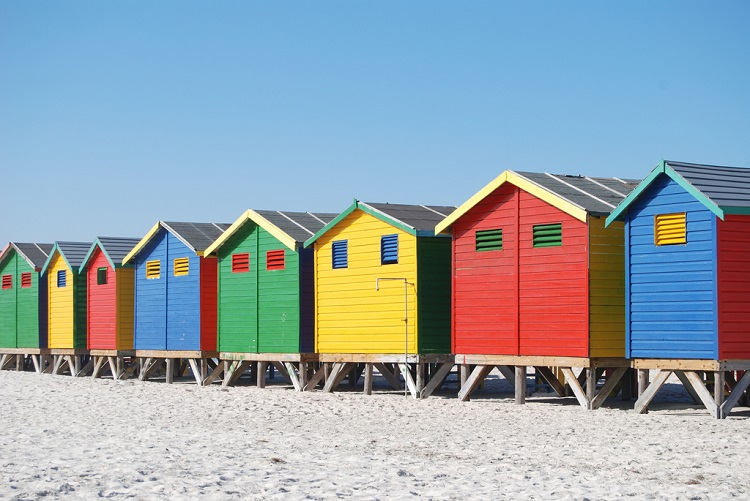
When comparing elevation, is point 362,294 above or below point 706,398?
above

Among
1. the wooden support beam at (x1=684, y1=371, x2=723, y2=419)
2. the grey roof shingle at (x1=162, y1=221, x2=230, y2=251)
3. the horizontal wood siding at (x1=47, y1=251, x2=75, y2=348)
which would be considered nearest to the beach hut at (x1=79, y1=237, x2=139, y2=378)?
the horizontal wood siding at (x1=47, y1=251, x2=75, y2=348)

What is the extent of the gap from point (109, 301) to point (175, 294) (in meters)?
4.40

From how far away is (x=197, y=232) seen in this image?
31734mm

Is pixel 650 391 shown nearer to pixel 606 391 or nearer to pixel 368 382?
pixel 606 391

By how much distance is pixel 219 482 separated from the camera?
13.0m

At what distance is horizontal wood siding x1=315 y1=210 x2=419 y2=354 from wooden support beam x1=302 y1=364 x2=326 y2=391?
2.26 feet

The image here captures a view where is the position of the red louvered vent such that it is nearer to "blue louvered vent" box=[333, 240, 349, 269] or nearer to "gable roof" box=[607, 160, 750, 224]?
"blue louvered vent" box=[333, 240, 349, 269]

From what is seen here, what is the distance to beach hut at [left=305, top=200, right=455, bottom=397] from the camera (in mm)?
24266

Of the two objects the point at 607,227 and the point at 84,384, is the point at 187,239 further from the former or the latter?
the point at 607,227

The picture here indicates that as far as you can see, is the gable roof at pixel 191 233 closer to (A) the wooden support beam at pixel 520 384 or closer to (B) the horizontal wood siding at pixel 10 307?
(B) the horizontal wood siding at pixel 10 307

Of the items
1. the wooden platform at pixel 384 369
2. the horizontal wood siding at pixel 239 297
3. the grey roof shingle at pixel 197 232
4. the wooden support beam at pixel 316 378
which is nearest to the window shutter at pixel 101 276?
the grey roof shingle at pixel 197 232

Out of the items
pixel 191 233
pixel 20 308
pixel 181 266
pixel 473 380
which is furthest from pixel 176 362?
pixel 473 380

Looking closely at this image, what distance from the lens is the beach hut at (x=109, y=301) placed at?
3450 centimetres

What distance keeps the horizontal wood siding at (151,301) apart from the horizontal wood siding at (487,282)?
11515 millimetres
